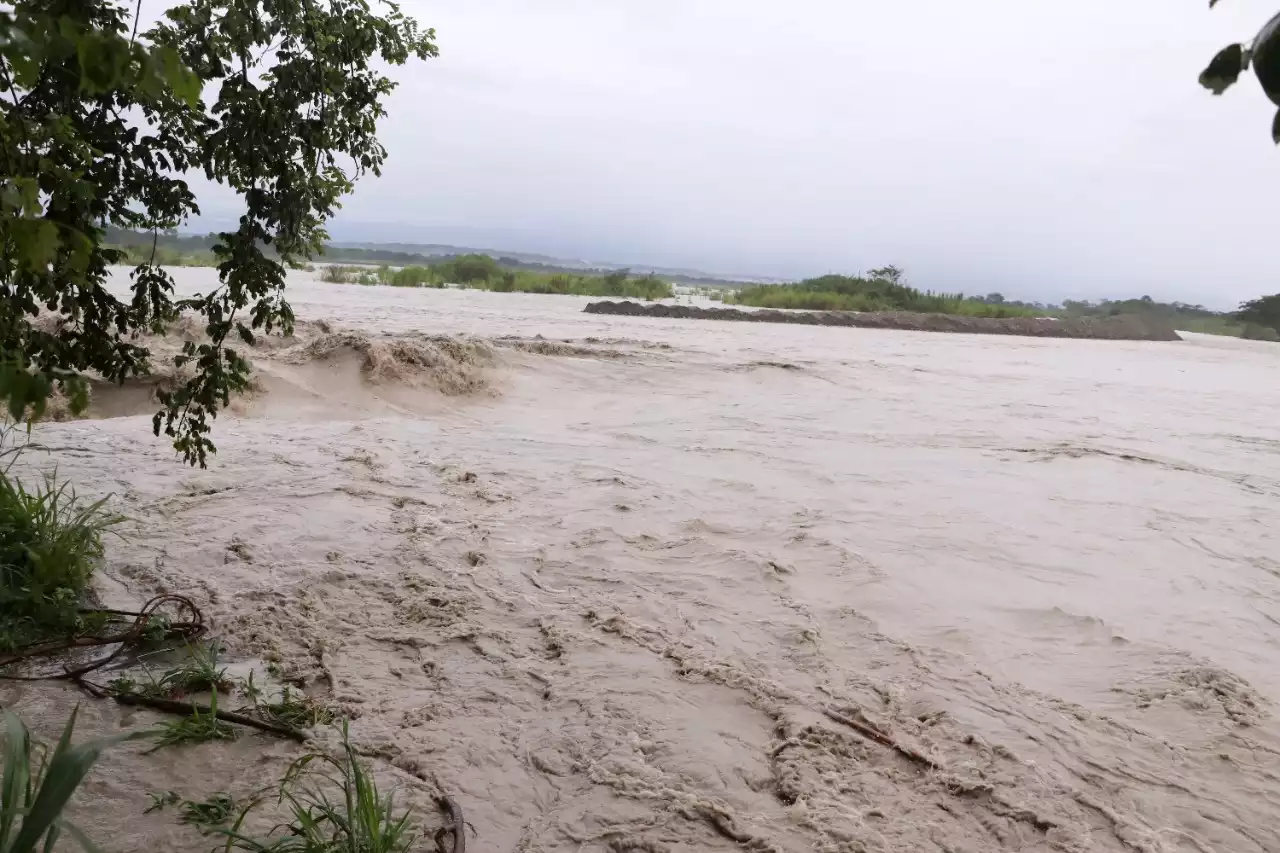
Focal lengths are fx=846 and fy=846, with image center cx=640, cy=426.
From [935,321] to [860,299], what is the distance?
12.3 feet

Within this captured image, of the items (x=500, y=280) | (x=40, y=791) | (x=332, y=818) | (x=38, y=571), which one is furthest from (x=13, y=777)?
(x=500, y=280)

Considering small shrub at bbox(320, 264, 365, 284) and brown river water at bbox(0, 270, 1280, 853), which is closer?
brown river water at bbox(0, 270, 1280, 853)

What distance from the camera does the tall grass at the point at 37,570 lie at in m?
2.80

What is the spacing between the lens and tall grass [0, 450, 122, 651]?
280 centimetres

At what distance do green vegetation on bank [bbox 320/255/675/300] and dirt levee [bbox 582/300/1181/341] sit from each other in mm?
4382

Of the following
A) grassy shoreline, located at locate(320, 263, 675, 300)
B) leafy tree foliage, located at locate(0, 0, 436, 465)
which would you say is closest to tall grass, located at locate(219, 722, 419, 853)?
leafy tree foliage, located at locate(0, 0, 436, 465)

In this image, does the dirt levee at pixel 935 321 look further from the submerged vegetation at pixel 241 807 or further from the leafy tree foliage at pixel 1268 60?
the leafy tree foliage at pixel 1268 60

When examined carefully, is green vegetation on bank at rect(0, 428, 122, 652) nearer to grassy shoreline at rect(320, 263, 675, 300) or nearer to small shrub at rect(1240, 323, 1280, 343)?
grassy shoreline at rect(320, 263, 675, 300)

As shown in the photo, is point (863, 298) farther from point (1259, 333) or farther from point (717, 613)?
point (717, 613)

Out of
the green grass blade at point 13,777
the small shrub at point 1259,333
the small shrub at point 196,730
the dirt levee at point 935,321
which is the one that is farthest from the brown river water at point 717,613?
the small shrub at point 1259,333

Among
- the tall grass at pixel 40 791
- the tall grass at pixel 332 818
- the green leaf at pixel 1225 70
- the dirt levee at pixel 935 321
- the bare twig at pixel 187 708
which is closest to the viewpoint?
Answer: the green leaf at pixel 1225 70

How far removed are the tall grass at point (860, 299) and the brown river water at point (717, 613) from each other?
1334cm

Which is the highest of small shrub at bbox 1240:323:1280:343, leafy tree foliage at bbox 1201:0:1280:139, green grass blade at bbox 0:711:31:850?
small shrub at bbox 1240:323:1280:343

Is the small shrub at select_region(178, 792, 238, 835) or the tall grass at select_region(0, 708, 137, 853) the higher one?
the tall grass at select_region(0, 708, 137, 853)
